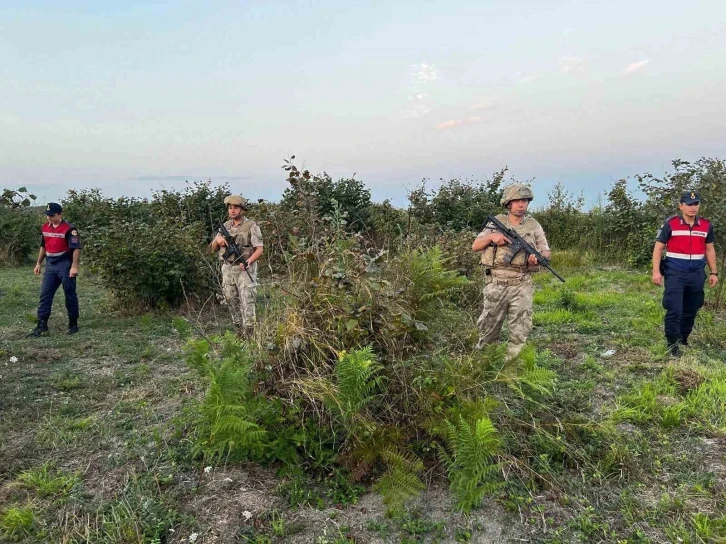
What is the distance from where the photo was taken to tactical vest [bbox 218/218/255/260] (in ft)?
18.9

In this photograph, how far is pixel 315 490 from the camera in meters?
2.80

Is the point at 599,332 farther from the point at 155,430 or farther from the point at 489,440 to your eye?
the point at 155,430

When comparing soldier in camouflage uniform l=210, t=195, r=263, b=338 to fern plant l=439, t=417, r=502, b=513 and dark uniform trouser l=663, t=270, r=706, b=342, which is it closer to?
fern plant l=439, t=417, r=502, b=513

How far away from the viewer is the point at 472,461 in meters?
2.65

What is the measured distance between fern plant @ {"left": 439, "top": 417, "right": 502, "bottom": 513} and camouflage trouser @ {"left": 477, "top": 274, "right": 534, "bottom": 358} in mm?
1784

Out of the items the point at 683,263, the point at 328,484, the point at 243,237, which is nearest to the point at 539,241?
the point at 683,263

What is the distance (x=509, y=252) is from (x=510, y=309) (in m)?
0.54

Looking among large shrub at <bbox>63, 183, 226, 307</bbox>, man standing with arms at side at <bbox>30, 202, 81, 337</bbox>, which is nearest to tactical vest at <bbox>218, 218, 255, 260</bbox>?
large shrub at <bbox>63, 183, 226, 307</bbox>

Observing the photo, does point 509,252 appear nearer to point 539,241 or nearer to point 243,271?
point 539,241

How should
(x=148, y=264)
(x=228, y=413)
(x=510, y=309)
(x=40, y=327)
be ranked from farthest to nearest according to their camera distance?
(x=148, y=264), (x=40, y=327), (x=510, y=309), (x=228, y=413)

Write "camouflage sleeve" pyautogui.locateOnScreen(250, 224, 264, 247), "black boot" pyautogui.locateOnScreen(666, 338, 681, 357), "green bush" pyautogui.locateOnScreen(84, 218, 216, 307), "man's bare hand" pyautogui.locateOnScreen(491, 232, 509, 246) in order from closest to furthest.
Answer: "man's bare hand" pyautogui.locateOnScreen(491, 232, 509, 246) < "black boot" pyautogui.locateOnScreen(666, 338, 681, 357) < "camouflage sleeve" pyautogui.locateOnScreen(250, 224, 264, 247) < "green bush" pyautogui.locateOnScreen(84, 218, 216, 307)

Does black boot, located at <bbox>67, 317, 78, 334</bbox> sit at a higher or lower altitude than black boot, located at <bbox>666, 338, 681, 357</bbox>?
higher

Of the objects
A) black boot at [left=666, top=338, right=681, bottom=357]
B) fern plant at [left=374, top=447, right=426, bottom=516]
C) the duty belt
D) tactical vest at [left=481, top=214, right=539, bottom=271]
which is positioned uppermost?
tactical vest at [left=481, top=214, right=539, bottom=271]

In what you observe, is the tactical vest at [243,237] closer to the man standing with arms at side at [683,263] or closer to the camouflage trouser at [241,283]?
the camouflage trouser at [241,283]
